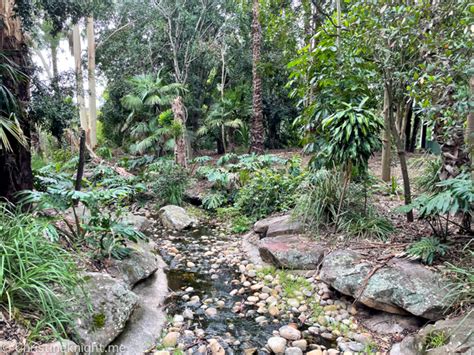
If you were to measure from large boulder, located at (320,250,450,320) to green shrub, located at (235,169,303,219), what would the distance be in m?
2.00

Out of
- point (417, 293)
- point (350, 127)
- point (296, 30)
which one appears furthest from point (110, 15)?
A: point (417, 293)

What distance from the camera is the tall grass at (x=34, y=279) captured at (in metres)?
1.77

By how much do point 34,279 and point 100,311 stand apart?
1.72 feet

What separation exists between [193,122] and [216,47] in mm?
2808

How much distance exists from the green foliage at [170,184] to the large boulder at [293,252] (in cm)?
303

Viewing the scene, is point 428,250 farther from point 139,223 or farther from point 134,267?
point 139,223

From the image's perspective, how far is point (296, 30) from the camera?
6.62 metres

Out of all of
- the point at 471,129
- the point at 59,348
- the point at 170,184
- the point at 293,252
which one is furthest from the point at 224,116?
the point at 59,348

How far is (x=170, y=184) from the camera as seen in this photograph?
6.36m

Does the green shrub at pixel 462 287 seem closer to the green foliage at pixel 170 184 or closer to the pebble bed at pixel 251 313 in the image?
the pebble bed at pixel 251 313

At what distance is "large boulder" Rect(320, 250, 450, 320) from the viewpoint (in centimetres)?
230

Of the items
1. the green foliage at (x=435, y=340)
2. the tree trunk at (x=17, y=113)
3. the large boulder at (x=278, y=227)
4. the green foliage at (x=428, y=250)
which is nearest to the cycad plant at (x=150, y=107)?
the large boulder at (x=278, y=227)

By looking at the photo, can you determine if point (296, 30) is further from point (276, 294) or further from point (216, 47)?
point (276, 294)

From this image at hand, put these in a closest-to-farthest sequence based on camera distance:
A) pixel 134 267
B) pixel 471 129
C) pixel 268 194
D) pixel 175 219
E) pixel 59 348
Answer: pixel 59 348, pixel 471 129, pixel 134 267, pixel 268 194, pixel 175 219
